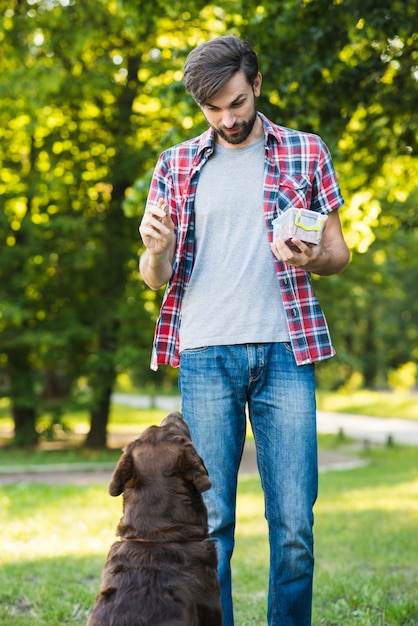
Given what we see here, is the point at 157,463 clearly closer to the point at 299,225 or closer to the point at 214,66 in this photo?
the point at 299,225

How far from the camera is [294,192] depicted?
3324mm

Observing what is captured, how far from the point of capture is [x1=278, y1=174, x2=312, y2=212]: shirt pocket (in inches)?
130

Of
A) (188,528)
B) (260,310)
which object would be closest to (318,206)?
(260,310)

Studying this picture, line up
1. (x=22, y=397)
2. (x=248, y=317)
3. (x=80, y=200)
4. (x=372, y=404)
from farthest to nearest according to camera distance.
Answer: (x=372, y=404) < (x=22, y=397) < (x=80, y=200) < (x=248, y=317)

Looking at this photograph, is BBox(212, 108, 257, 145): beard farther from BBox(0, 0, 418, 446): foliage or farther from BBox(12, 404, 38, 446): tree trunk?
BBox(12, 404, 38, 446): tree trunk

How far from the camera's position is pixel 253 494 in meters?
11.3

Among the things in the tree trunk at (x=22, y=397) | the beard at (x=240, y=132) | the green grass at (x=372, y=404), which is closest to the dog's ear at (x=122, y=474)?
the beard at (x=240, y=132)

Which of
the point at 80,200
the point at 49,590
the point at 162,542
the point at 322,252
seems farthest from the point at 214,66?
the point at 80,200

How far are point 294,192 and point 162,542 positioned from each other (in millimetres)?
1425

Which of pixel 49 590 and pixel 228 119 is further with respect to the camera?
pixel 49 590

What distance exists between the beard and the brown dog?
1185 millimetres

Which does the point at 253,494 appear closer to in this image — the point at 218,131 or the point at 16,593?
the point at 16,593

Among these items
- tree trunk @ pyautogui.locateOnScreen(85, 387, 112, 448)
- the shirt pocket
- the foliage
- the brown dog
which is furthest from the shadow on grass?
tree trunk @ pyautogui.locateOnScreen(85, 387, 112, 448)

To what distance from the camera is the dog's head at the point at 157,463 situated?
292 centimetres
